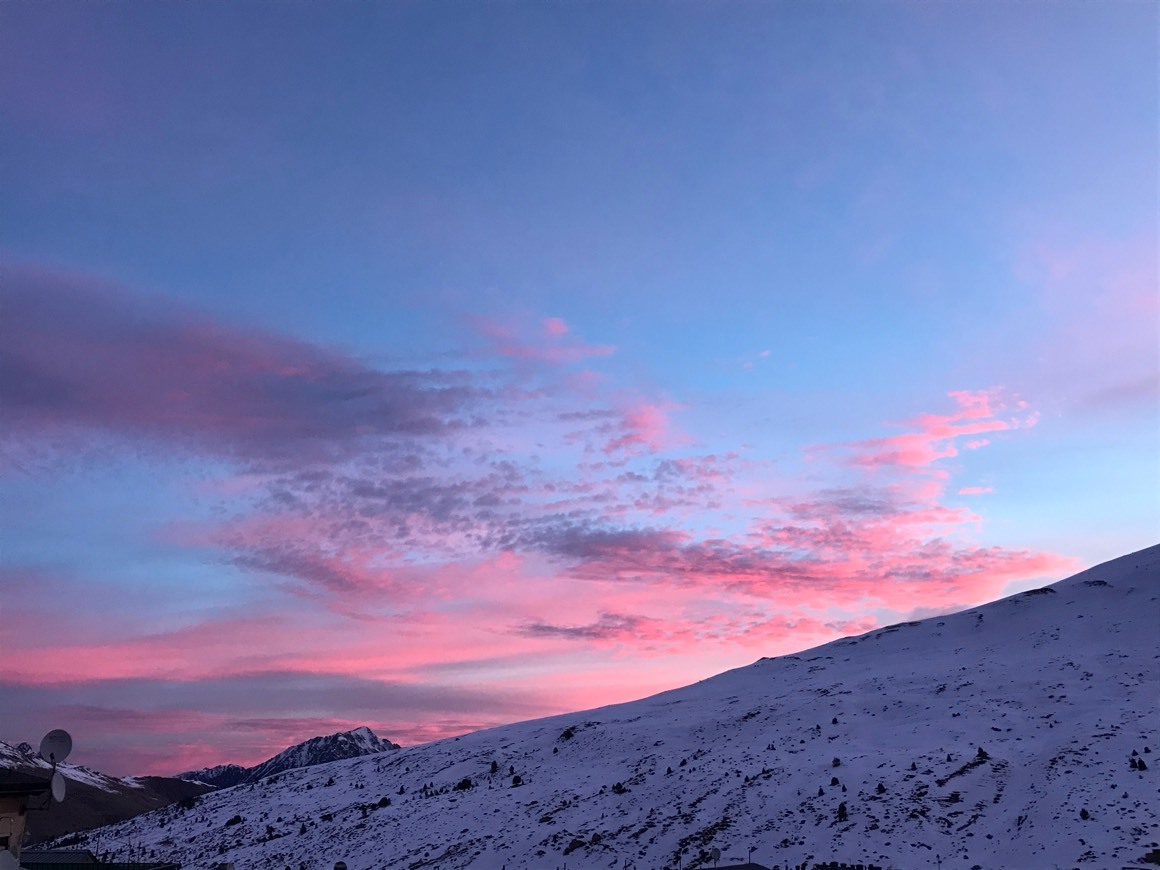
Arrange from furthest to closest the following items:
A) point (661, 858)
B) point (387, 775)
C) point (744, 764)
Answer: point (387, 775)
point (744, 764)
point (661, 858)

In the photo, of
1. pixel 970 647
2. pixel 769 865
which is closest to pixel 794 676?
pixel 970 647

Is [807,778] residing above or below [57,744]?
below

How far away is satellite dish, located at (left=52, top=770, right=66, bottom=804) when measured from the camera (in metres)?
25.2

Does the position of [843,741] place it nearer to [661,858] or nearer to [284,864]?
[661,858]

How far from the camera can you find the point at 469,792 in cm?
6253

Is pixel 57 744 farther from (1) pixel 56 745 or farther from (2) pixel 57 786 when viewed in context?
(2) pixel 57 786

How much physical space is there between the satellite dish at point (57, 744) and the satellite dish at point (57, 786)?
7.66ft

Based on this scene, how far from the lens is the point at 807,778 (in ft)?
164

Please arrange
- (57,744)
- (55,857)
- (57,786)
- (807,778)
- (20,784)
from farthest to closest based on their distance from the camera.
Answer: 1. (807,778)
2. (55,857)
3. (57,744)
4. (20,784)
5. (57,786)

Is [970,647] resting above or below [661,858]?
above

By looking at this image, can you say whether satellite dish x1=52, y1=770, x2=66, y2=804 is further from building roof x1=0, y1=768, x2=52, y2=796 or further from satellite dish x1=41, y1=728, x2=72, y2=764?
satellite dish x1=41, y1=728, x2=72, y2=764

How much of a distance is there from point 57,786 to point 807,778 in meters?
39.1

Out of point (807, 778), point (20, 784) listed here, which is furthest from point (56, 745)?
point (807, 778)

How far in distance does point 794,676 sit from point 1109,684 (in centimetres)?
3047
